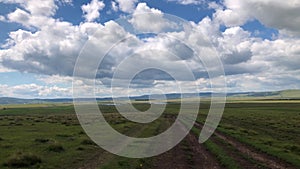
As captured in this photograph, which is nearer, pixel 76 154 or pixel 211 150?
pixel 76 154

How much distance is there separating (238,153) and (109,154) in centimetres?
1187

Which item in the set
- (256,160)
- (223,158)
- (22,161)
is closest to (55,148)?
(22,161)

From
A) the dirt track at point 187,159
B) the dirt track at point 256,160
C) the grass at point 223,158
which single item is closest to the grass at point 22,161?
the dirt track at point 187,159

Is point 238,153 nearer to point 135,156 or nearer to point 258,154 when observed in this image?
point 258,154

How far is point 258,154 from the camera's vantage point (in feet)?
97.6

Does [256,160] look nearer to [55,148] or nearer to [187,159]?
[187,159]

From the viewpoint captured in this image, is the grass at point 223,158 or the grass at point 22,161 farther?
the grass at point 223,158

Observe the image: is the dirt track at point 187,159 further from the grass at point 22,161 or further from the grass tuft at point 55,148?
the grass tuft at point 55,148

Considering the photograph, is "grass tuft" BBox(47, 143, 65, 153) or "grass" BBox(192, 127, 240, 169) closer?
"grass" BBox(192, 127, 240, 169)

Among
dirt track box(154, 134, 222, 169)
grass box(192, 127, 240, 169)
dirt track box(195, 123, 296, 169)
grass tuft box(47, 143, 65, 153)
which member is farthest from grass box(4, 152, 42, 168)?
dirt track box(195, 123, 296, 169)

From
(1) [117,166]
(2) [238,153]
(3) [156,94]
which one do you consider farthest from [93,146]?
(3) [156,94]

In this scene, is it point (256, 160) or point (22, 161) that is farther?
point (256, 160)

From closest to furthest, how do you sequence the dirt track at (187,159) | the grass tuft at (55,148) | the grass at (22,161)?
1. the grass at (22,161)
2. the dirt track at (187,159)
3. the grass tuft at (55,148)

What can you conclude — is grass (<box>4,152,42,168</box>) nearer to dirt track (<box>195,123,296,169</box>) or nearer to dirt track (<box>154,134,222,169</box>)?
dirt track (<box>154,134,222,169</box>)
